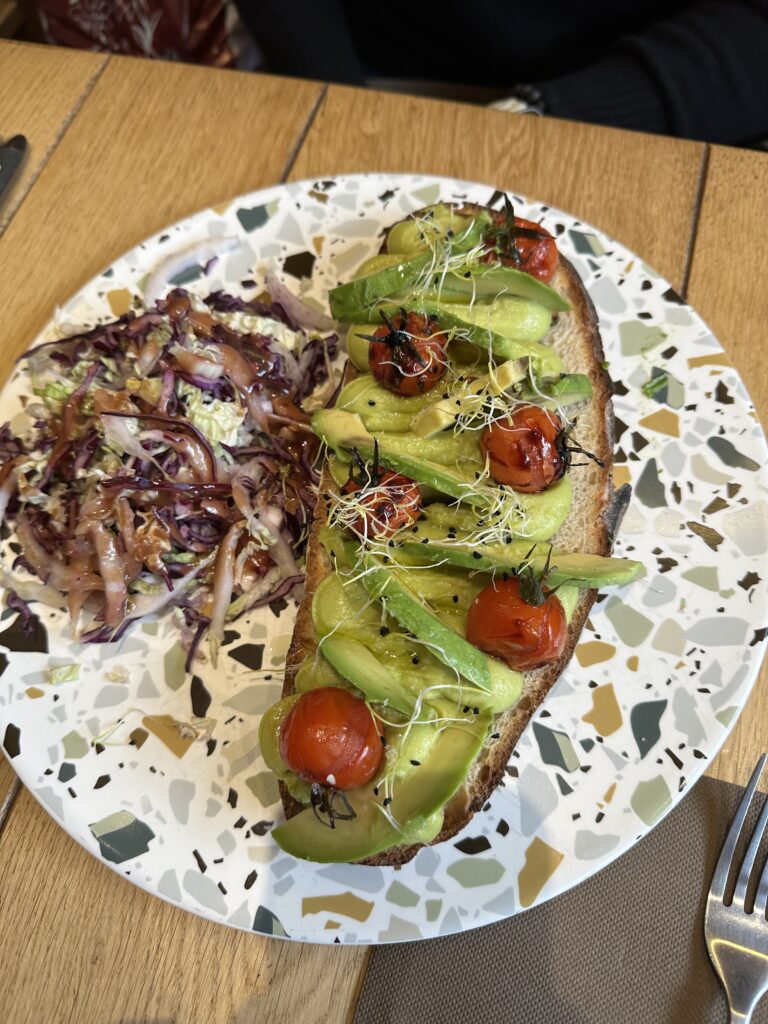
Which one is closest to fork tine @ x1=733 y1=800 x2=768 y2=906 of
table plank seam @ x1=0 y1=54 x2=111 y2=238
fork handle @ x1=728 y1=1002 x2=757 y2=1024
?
fork handle @ x1=728 y1=1002 x2=757 y2=1024

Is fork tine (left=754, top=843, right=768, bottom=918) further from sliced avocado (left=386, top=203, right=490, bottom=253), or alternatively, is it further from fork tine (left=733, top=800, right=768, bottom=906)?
sliced avocado (left=386, top=203, right=490, bottom=253)

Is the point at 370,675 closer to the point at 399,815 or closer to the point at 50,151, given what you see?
the point at 399,815

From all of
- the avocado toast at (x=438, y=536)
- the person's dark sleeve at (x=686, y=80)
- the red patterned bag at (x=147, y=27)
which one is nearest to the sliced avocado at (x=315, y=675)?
the avocado toast at (x=438, y=536)

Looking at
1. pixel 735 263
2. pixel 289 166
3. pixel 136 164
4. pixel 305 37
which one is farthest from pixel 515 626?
pixel 305 37

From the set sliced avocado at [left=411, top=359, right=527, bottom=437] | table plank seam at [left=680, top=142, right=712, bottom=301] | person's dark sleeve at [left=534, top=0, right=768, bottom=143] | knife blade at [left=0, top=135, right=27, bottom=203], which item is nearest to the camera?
sliced avocado at [left=411, top=359, right=527, bottom=437]

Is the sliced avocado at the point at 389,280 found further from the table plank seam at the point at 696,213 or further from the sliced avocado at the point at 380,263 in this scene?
the table plank seam at the point at 696,213

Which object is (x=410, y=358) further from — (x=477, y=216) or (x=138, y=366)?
(x=138, y=366)

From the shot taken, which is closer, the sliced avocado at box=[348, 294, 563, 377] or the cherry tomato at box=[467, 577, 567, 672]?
the cherry tomato at box=[467, 577, 567, 672]
